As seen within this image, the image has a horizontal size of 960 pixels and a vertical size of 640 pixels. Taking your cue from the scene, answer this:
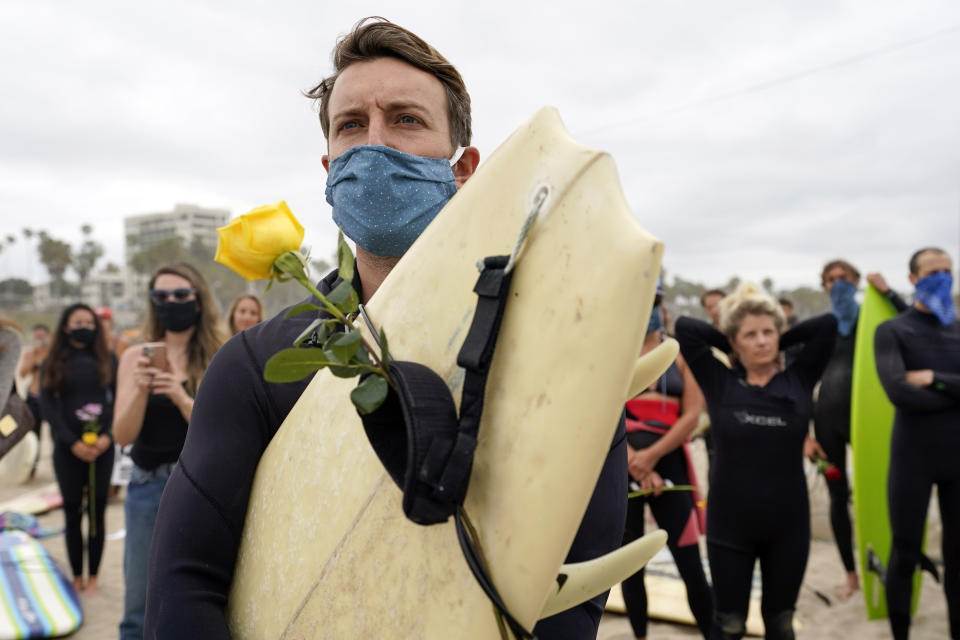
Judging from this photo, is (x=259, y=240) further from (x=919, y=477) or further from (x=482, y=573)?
(x=919, y=477)

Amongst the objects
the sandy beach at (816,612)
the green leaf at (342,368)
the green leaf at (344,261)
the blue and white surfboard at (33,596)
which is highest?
the green leaf at (344,261)

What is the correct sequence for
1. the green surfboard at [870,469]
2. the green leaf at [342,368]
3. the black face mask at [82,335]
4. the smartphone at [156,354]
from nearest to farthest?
the green leaf at [342,368] → the smartphone at [156,354] → the green surfboard at [870,469] → the black face mask at [82,335]

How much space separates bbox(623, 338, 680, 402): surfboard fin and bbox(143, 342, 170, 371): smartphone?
3265 millimetres

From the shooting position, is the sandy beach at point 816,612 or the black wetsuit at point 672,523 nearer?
the black wetsuit at point 672,523

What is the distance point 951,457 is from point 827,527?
10.2ft

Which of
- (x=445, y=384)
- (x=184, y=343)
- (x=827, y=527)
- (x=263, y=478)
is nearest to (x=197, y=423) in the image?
(x=263, y=478)

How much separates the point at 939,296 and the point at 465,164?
4.17 metres

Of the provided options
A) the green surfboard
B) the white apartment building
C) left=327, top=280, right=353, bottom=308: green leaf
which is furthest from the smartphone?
the white apartment building

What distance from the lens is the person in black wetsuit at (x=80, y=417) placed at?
5188mm

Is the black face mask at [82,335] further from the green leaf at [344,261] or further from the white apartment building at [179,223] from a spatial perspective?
the white apartment building at [179,223]

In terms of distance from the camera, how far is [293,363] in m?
0.81

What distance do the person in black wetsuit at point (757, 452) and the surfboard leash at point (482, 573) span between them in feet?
10.2

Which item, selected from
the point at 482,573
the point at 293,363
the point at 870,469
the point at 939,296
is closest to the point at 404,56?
the point at 293,363

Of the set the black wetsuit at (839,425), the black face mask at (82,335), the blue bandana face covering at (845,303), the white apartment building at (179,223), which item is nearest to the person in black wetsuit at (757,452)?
the black wetsuit at (839,425)
